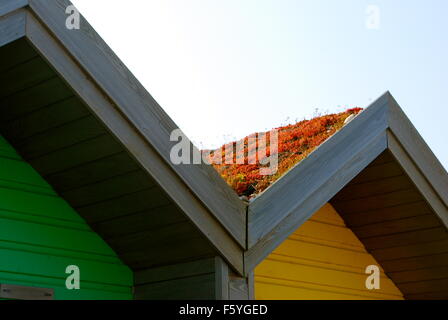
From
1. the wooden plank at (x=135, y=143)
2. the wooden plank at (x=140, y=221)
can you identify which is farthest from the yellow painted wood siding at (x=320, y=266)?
the wooden plank at (x=140, y=221)

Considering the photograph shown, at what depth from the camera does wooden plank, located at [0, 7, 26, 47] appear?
4874mm

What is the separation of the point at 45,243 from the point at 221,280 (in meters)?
1.29

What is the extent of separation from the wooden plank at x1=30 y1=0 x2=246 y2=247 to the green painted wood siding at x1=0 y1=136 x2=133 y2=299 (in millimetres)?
1101

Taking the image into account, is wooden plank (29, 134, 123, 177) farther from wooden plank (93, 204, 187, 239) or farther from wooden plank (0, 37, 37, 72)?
wooden plank (0, 37, 37, 72)

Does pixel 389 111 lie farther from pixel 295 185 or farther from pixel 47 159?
pixel 47 159

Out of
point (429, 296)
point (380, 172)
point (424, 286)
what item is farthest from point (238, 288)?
point (429, 296)

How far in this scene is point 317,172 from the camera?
6.17m

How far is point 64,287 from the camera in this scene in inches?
234

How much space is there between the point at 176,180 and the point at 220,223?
0.45m

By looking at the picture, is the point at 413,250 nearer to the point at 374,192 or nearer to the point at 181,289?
the point at 374,192

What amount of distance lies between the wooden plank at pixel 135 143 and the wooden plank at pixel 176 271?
0.59ft

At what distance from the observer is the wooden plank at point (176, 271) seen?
586 centimetres
